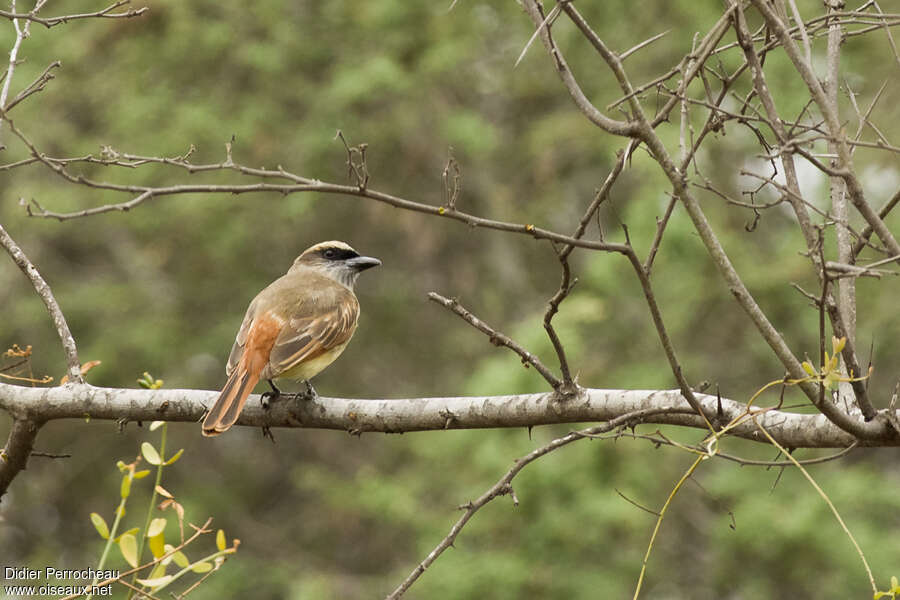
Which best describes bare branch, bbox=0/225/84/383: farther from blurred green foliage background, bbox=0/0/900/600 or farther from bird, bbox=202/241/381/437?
blurred green foliage background, bbox=0/0/900/600

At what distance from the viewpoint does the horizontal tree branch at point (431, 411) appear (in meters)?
3.55

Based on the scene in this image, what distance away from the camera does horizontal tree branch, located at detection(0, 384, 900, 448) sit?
3553mm

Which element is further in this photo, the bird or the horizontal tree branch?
the bird

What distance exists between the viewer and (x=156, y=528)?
3.16 meters

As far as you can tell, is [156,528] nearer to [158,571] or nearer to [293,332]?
[158,571]

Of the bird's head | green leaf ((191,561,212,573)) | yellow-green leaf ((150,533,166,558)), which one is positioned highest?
the bird's head

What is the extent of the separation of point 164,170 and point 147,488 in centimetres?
418

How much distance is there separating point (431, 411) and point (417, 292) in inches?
392

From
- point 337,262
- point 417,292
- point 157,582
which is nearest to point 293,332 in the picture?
point 337,262

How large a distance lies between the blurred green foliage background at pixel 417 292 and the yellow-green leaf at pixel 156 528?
619 centimetres

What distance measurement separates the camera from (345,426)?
4254mm

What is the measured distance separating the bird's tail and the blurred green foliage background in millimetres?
4641

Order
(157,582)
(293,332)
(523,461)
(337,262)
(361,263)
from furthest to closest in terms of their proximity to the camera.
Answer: (337,262) < (361,263) < (293,332) < (523,461) < (157,582)

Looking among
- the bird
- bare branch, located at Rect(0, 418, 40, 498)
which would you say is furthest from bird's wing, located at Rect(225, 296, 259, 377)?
bare branch, located at Rect(0, 418, 40, 498)
